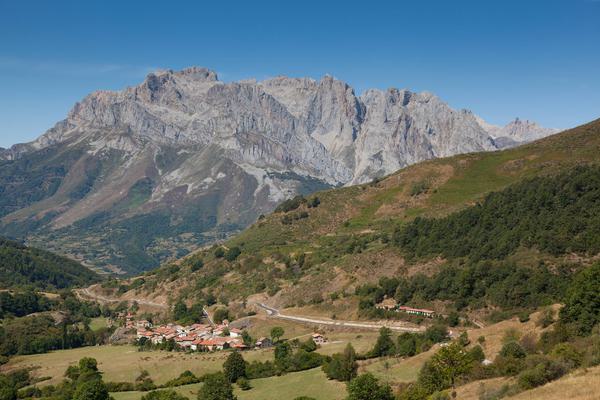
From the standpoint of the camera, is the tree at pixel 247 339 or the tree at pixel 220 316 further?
the tree at pixel 220 316

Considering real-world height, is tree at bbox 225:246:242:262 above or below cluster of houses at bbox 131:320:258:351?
above

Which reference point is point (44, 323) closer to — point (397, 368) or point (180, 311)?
point (180, 311)

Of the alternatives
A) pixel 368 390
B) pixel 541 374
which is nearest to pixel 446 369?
pixel 368 390

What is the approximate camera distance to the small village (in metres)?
99.2

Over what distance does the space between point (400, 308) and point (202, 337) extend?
38.7m

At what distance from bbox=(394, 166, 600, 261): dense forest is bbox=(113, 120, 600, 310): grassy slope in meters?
7.04

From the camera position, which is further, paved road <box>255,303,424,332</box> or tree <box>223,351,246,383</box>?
paved road <box>255,303,424,332</box>

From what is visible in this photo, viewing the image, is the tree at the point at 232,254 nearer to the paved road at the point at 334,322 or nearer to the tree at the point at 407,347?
the paved road at the point at 334,322

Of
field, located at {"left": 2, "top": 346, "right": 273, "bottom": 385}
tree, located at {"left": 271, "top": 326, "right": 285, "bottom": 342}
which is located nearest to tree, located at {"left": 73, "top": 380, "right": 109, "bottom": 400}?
field, located at {"left": 2, "top": 346, "right": 273, "bottom": 385}

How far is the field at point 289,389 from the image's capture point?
63.3 m

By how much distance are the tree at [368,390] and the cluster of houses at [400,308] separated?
43.7 meters

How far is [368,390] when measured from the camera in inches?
2066

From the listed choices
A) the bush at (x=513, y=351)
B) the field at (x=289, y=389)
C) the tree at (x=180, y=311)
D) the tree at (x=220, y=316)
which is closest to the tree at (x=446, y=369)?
the bush at (x=513, y=351)

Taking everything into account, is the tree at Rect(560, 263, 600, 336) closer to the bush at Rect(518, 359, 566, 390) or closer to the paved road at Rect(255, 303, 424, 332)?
the bush at Rect(518, 359, 566, 390)
